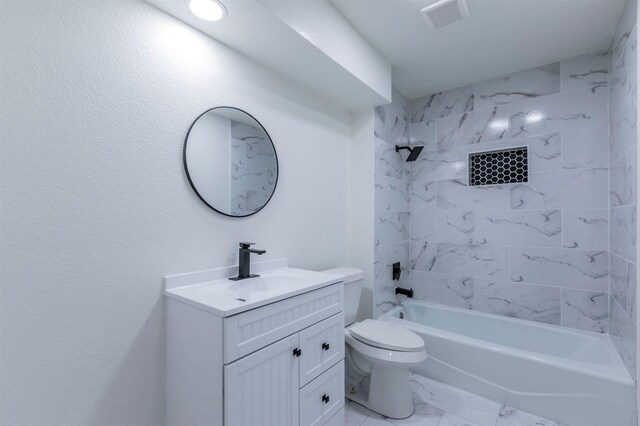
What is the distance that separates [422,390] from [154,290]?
1923mm

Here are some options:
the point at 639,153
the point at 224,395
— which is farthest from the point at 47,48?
the point at 639,153

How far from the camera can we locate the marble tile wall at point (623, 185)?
1565 millimetres

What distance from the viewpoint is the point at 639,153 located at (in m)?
1.44

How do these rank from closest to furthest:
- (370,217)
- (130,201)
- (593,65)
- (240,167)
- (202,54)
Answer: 1. (130,201)
2. (202,54)
3. (240,167)
4. (593,65)
5. (370,217)

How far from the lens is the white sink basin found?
1544 mm

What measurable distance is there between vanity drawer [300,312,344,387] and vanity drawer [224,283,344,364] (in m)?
0.04

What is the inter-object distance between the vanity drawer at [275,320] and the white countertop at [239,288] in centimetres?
3

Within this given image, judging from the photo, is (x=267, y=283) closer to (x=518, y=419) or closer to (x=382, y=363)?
(x=382, y=363)

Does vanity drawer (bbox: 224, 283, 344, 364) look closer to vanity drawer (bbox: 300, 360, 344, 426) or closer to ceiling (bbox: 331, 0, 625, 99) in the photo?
vanity drawer (bbox: 300, 360, 344, 426)

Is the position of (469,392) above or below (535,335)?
below

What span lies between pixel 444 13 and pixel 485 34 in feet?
1.48

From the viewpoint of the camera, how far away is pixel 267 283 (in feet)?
5.48

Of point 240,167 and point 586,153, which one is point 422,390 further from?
point 586,153

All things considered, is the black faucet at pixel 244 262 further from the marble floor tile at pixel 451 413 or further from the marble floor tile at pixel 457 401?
the marble floor tile at pixel 457 401
